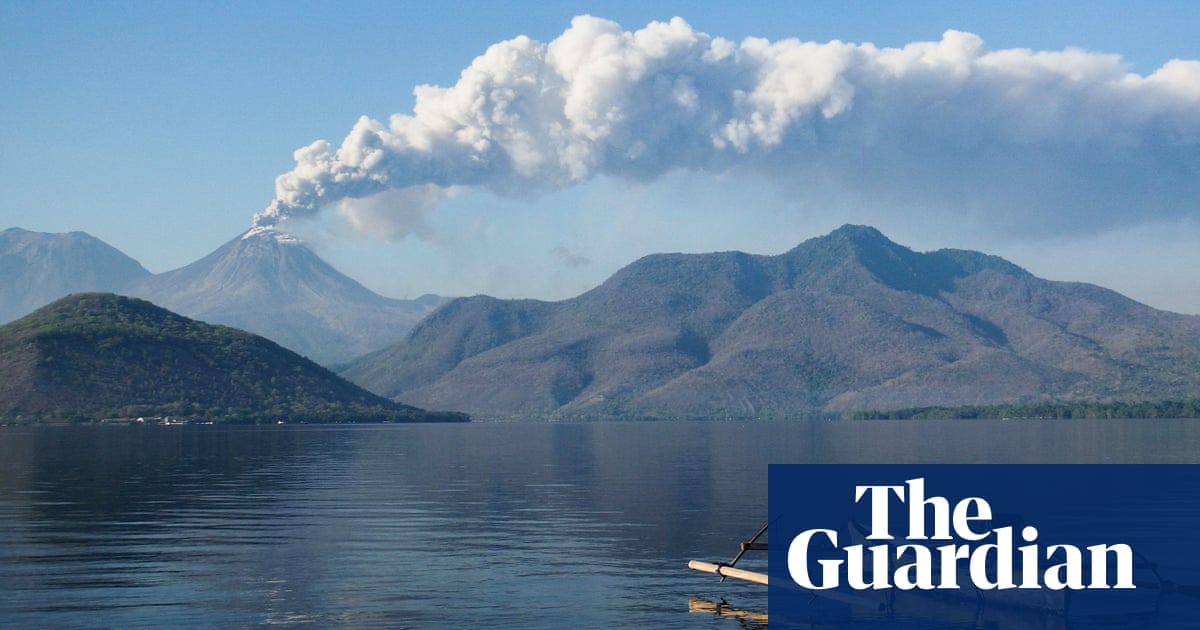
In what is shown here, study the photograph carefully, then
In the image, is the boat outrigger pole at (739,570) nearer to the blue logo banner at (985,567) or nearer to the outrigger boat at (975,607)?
the outrigger boat at (975,607)

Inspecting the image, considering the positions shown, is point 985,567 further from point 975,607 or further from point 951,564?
point 975,607

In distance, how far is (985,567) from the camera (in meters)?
49.8

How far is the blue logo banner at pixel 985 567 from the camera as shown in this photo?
47.3 metres

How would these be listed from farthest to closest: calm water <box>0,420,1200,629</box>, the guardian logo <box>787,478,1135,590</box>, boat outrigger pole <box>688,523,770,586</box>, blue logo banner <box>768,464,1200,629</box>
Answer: boat outrigger pole <box>688,523,770,586</box> → the guardian logo <box>787,478,1135,590</box> → calm water <box>0,420,1200,629</box> → blue logo banner <box>768,464,1200,629</box>

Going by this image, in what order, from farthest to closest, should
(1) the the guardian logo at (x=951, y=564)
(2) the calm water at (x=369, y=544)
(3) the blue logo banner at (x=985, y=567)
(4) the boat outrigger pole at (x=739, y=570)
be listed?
1. (4) the boat outrigger pole at (x=739, y=570)
2. (1) the the guardian logo at (x=951, y=564)
3. (2) the calm water at (x=369, y=544)
4. (3) the blue logo banner at (x=985, y=567)

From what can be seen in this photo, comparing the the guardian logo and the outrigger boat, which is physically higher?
the the guardian logo

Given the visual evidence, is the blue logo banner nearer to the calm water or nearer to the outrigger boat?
the outrigger boat

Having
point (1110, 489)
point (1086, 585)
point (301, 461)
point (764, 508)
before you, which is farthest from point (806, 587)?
point (301, 461)

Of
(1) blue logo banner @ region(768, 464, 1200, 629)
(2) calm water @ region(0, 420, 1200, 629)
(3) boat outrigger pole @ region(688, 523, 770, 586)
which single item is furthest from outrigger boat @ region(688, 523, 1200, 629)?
(2) calm water @ region(0, 420, 1200, 629)

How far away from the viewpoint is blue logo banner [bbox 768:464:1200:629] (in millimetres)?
47281

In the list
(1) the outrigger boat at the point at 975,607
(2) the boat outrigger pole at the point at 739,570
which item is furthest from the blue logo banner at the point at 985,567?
(2) the boat outrigger pole at the point at 739,570

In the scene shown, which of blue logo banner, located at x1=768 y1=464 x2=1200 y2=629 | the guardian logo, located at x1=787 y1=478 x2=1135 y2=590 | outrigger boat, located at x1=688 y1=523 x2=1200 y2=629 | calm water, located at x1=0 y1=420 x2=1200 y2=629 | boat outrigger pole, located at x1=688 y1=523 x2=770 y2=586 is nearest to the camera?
outrigger boat, located at x1=688 y1=523 x2=1200 y2=629

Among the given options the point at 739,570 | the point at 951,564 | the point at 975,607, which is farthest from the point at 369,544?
the point at 975,607

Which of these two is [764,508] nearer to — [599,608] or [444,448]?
[599,608]
